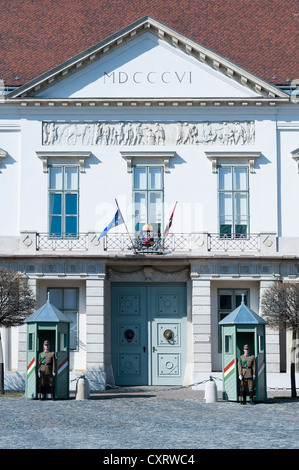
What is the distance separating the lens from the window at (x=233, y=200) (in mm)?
33750

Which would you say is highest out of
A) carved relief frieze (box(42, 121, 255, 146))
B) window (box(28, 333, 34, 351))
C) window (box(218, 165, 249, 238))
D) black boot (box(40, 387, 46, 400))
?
carved relief frieze (box(42, 121, 255, 146))

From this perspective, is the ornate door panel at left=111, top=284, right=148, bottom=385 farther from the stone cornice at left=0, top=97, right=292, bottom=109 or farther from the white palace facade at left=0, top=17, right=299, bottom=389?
the stone cornice at left=0, top=97, right=292, bottom=109

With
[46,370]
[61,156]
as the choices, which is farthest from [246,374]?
[61,156]

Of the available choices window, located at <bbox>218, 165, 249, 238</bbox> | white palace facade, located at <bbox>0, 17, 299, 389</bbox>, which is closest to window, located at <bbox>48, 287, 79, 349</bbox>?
white palace facade, located at <bbox>0, 17, 299, 389</bbox>

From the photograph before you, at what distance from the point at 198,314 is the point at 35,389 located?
819cm

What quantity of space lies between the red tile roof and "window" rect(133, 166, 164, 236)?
525cm

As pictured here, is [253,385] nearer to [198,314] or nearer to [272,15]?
[198,314]

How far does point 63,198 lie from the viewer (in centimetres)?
3381

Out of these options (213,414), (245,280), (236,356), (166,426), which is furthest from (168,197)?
(166,426)

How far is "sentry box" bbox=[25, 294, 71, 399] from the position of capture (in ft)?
86.5

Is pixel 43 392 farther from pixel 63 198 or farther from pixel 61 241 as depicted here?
pixel 63 198

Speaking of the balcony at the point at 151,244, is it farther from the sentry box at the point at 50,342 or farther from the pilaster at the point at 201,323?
the sentry box at the point at 50,342

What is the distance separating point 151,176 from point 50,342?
28.1ft

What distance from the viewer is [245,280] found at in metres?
33.2
